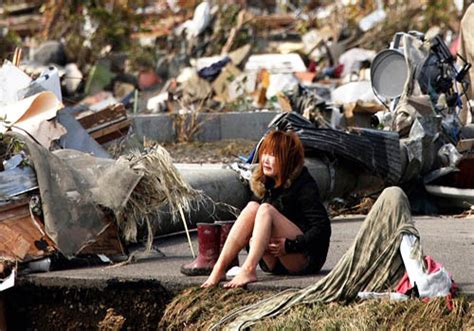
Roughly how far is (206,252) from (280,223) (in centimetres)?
57

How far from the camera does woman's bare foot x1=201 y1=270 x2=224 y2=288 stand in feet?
19.6

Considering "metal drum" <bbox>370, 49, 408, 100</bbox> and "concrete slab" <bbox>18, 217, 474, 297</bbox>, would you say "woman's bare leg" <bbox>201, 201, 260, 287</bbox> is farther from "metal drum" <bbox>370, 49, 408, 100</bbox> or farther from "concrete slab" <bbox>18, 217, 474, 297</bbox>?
"metal drum" <bbox>370, 49, 408, 100</bbox>

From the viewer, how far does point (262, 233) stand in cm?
584

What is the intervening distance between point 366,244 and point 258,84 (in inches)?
427

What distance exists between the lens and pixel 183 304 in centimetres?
594

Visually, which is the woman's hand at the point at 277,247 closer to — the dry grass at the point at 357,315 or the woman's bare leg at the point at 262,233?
the woman's bare leg at the point at 262,233

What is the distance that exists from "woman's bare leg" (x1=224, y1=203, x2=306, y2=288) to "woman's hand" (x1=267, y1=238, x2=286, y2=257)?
0.03 meters

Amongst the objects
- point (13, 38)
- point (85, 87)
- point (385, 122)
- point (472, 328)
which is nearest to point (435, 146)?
point (385, 122)

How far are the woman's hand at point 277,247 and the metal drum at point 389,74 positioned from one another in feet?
15.5

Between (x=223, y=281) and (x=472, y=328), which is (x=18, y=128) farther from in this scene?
(x=472, y=328)

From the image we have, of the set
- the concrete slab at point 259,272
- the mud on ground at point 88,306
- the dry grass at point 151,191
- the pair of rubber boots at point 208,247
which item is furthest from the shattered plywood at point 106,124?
the pair of rubber boots at point 208,247

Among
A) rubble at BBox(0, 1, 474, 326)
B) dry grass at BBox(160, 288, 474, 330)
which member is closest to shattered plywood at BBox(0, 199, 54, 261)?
rubble at BBox(0, 1, 474, 326)

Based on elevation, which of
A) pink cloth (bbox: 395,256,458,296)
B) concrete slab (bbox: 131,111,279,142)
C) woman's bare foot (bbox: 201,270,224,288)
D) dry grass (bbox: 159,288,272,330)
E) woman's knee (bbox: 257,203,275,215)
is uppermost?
woman's knee (bbox: 257,203,275,215)

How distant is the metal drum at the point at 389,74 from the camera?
415 inches
